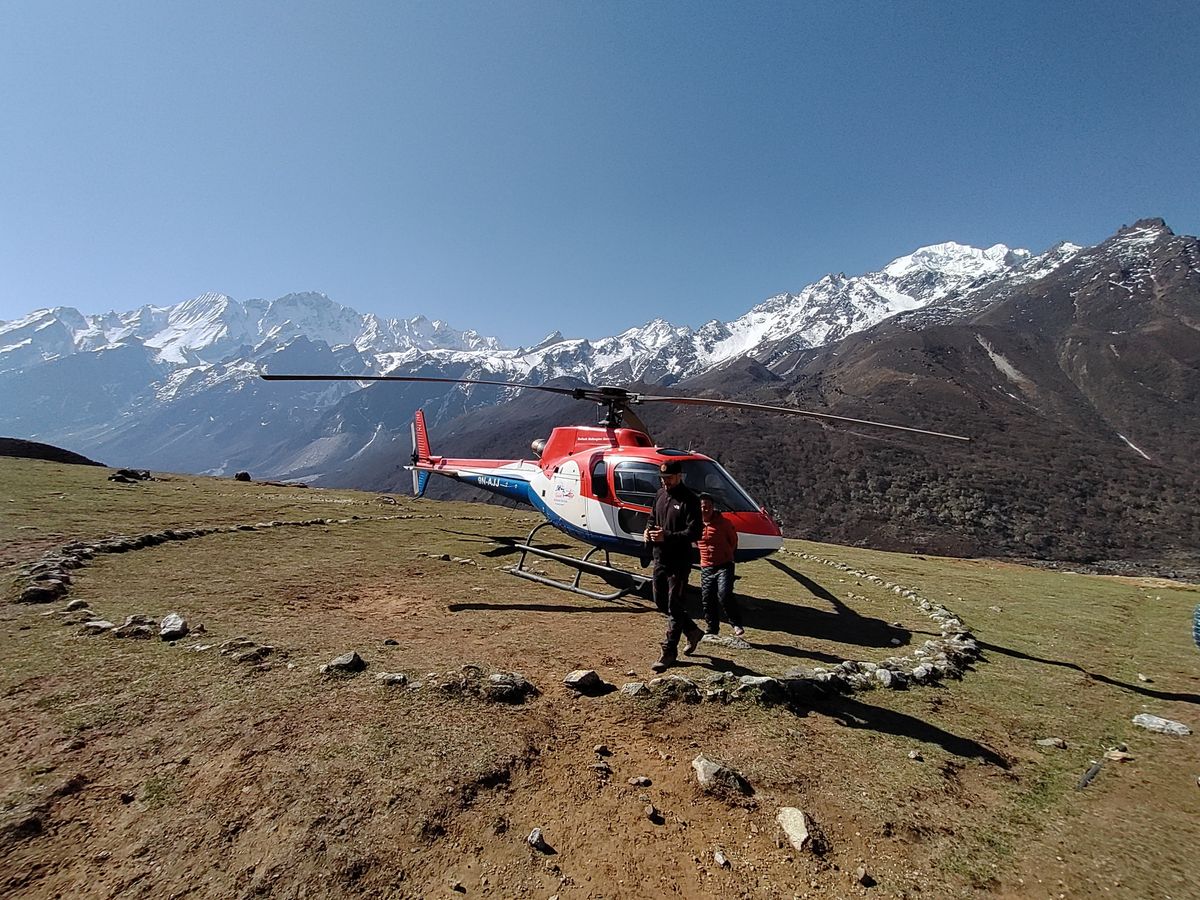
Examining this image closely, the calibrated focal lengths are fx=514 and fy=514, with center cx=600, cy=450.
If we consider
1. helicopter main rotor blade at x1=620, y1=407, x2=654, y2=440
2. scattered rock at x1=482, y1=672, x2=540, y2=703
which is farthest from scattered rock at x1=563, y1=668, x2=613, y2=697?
helicopter main rotor blade at x1=620, y1=407, x2=654, y2=440

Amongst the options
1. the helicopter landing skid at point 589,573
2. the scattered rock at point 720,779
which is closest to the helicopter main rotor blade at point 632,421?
the helicopter landing skid at point 589,573

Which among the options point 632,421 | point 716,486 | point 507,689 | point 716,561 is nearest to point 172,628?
point 507,689

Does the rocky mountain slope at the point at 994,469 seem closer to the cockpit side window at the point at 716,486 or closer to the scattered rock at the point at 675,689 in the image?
the cockpit side window at the point at 716,486

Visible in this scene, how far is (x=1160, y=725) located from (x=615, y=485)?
9.32m

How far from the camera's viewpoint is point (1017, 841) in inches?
176

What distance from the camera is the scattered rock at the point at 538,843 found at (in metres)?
4.14

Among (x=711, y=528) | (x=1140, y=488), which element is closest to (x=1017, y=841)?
(x=711, y=528)

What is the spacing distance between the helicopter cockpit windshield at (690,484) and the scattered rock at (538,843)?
777 cm

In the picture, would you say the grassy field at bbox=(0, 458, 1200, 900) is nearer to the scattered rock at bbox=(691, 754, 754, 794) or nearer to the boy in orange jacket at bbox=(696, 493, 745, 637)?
the scattered rock at bbox=(691, 754, 754, 794)

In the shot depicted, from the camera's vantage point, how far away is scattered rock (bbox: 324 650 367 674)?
21.7 ft

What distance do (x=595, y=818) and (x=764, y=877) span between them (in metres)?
1.44

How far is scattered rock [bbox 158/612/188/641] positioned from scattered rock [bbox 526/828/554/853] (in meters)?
6.27

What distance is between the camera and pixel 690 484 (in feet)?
37.2

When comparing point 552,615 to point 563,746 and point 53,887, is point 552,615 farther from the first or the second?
point 53,887
